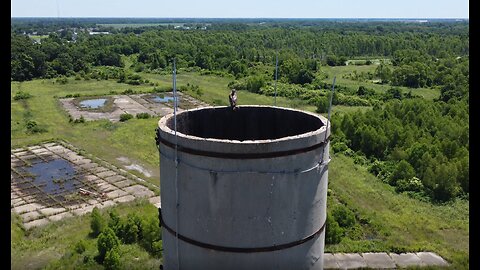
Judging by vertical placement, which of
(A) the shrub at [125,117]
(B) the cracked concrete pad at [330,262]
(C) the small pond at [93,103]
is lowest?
(B) the cracked concrete pad at [330,262]

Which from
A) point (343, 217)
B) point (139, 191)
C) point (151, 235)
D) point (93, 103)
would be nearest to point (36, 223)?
point (139, 191)

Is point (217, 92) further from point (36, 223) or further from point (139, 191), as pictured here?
point (36, 223)

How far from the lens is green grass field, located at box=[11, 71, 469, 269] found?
16688 millimetres

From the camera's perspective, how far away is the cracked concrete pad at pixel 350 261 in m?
15.4

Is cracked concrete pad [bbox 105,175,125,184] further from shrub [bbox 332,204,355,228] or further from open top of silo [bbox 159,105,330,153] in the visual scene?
open top of silo [bbox 159,105,330,153]

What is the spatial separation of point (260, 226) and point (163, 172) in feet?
5.43

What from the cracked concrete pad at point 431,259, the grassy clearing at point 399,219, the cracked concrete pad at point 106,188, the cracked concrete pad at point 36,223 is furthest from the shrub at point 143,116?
the cracked concrete pad at point 431,259

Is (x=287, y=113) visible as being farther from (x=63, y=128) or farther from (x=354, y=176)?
(x=63, y=128)

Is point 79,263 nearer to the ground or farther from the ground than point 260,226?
nearer to the ground

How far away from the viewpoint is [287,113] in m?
8.45

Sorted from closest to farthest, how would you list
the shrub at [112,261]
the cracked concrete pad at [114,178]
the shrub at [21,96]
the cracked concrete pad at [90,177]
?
the shrub at [112,261] < the cracked concrete pad at [114,178] < the cracked concrete pad at [90,177] < the shrub at [21,96]

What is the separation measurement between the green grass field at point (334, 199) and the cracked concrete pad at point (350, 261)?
1.21 ft

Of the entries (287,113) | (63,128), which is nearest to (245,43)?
(63,128)

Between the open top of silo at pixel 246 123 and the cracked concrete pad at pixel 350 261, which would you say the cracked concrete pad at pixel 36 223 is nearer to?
the cracked concrete pad at pixel 350 261
